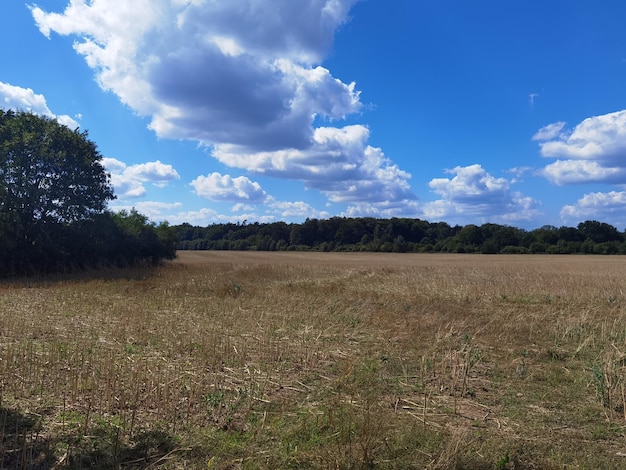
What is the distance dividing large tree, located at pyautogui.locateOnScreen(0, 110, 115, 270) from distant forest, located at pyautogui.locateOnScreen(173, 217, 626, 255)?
56420mm

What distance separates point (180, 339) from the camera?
1015cm

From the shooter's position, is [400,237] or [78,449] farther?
[400,237]

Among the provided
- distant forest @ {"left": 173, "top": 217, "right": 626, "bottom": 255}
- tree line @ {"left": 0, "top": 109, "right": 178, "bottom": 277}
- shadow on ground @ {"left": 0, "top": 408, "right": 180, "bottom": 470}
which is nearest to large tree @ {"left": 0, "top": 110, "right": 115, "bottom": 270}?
tree line @ {"left": 0, "top": 109, "right": 178, "bottom": 277}

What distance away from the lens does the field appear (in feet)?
16.0

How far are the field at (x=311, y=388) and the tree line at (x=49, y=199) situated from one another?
16.5 m

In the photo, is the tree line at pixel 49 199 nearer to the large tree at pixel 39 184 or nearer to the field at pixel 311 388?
the large tree at pixel 39 184

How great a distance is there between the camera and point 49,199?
95.8ft

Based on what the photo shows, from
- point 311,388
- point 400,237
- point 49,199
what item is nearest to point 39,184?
point 49,199

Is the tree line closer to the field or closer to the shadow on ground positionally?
the field

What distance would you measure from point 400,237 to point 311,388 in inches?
3759

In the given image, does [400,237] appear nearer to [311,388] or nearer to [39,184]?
[39,184]

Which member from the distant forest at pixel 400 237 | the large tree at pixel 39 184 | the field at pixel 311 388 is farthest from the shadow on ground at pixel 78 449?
the distant forest at pixel 400 237

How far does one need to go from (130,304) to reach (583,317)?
48.3ft

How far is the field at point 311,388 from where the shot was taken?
4883 millimetres
